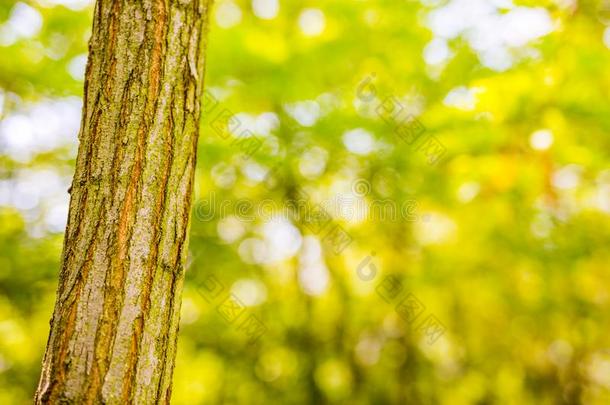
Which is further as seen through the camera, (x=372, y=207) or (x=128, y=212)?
(x=372, y=207)

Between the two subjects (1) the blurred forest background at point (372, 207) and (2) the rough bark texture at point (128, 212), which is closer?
(2) the rough bark texture at point (128, 212)

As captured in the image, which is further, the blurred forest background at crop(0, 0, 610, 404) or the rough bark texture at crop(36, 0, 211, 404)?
the blurred forest background at crop(0, 0, 610, 404)

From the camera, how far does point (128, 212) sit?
1.10 meters

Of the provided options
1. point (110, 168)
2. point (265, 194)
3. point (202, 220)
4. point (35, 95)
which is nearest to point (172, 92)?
point (110, 168)

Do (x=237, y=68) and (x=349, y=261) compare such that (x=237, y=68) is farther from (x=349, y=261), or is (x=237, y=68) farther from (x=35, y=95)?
(x=349, y=261)

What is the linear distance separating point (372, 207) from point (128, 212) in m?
4.24

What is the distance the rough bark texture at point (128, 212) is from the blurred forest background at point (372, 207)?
233cm

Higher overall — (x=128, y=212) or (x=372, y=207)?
(x=372, y=207)

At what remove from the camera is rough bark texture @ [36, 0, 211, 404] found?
3.35 ft

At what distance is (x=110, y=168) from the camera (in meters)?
1.13

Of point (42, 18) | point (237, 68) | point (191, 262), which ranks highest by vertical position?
point (42, 18)

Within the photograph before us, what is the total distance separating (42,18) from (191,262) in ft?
7.60

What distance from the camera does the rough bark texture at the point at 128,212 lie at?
1021 millimetres

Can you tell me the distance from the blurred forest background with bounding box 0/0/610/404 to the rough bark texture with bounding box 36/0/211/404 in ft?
7.63
